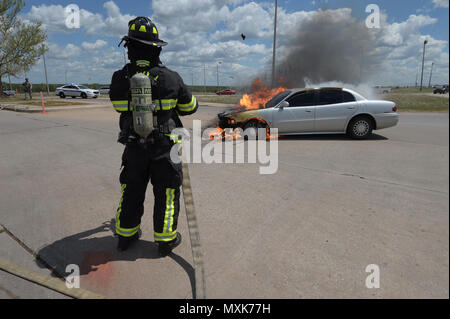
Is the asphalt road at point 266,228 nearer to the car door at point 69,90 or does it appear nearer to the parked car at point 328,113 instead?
the parked car at point 328,113

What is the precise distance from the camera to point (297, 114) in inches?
303

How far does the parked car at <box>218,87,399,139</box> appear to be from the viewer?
24.6 feet

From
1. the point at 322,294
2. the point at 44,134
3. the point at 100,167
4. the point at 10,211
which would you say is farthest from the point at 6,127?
the point at 322,294

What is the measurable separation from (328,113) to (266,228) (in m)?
5.32

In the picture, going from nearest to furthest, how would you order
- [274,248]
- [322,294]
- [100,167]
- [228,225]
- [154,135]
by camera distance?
1. [322,294]
2. [154,135]
3. [274,248]
4. [228,225]
5. [100,167]

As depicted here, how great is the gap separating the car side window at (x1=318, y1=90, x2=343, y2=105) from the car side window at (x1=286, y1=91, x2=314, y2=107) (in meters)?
0.23

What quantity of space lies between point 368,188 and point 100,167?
4.64 metres

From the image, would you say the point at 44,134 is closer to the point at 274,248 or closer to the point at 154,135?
the point at 154,135

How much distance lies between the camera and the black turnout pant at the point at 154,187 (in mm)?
2627

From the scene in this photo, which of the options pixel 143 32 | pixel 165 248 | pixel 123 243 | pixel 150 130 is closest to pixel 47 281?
pixel 123 243

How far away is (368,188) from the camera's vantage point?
421 cm

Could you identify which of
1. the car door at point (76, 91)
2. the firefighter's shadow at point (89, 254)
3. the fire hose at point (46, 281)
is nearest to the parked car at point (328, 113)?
the firefighter's shadow at point (89, 254)

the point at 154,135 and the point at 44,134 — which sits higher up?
the point at 154,135
